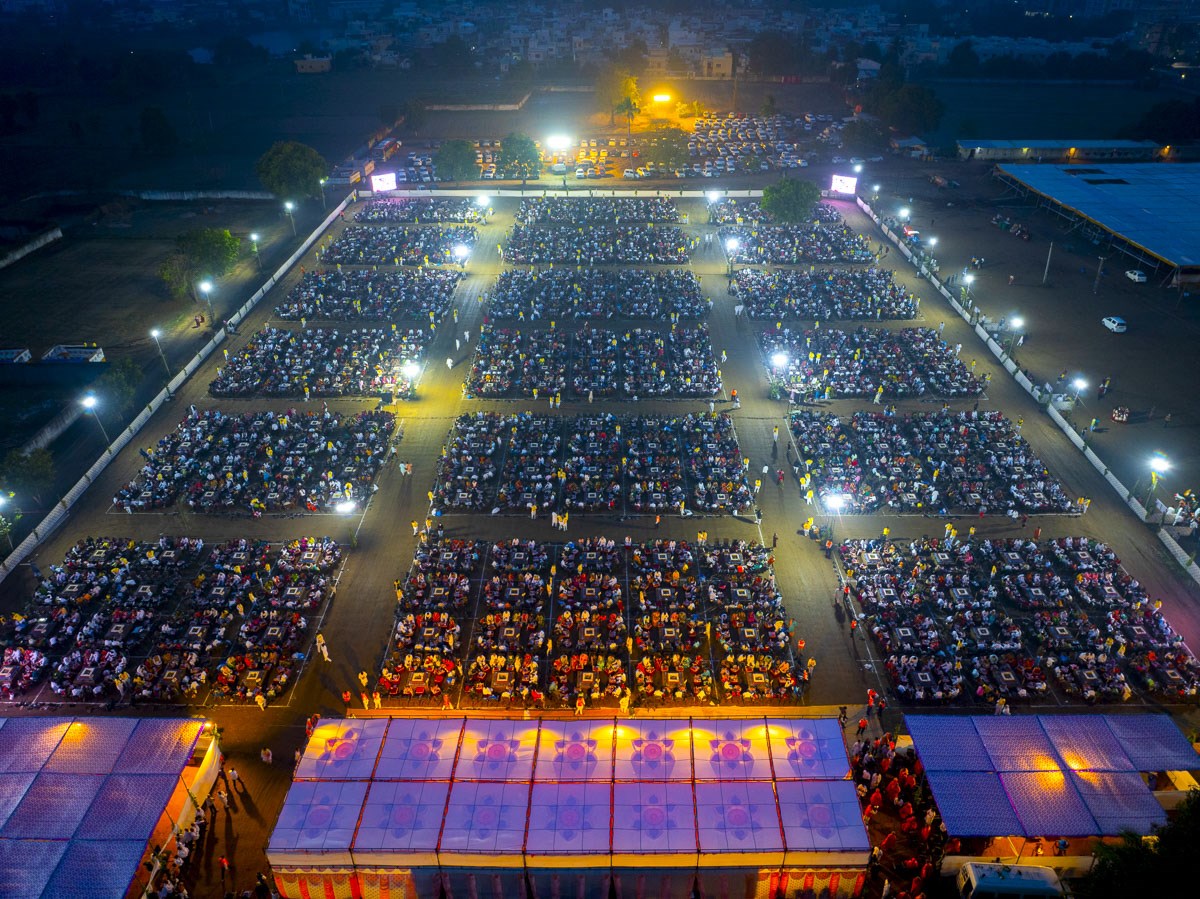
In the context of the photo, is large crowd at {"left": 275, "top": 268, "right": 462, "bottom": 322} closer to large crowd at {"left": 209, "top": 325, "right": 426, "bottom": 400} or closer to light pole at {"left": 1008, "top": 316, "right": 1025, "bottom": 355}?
large crowd at {"left": 209, "top": 325, "right": 426, "bottom": 400}

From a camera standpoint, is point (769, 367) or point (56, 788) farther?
point (769, 367)

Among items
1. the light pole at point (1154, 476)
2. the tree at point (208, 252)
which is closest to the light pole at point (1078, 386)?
the light pole at point (1154, 476)

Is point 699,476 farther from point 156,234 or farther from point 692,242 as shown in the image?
point 156,234

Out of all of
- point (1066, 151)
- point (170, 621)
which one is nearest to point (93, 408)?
point (170, 621)

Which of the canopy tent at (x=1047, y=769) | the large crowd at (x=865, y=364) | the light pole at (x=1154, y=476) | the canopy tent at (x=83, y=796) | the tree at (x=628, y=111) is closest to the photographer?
the canopy tent at (x=83, y=796)

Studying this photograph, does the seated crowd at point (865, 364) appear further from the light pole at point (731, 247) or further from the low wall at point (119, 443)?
the low wall at point (119, 443)

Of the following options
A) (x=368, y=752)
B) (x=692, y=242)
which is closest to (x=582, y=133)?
(x=692, y=242)

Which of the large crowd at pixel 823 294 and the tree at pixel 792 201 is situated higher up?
the tree at pixel 792 201
